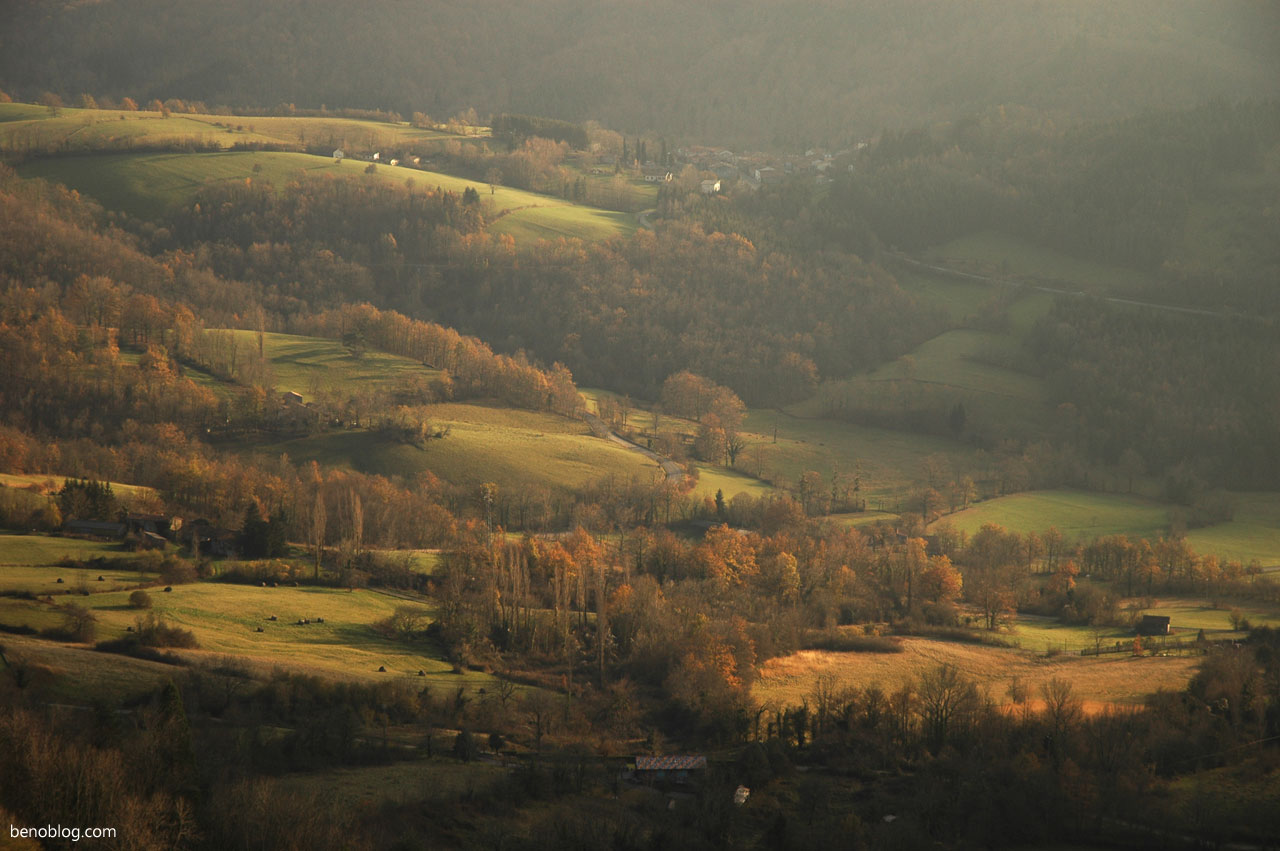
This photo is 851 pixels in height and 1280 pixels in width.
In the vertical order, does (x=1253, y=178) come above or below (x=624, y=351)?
above

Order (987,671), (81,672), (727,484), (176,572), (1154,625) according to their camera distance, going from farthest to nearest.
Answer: (727,484), (1154,625), (176,572), (987,671), (81,672)

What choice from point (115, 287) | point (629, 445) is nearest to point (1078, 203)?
point (629, 445)

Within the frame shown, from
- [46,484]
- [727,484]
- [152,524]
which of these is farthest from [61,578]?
[727,484]

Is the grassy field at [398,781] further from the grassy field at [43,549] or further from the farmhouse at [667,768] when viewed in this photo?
the grassy field at [43,549]

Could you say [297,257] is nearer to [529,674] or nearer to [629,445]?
[629,445]

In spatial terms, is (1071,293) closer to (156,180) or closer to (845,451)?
(845,451)
